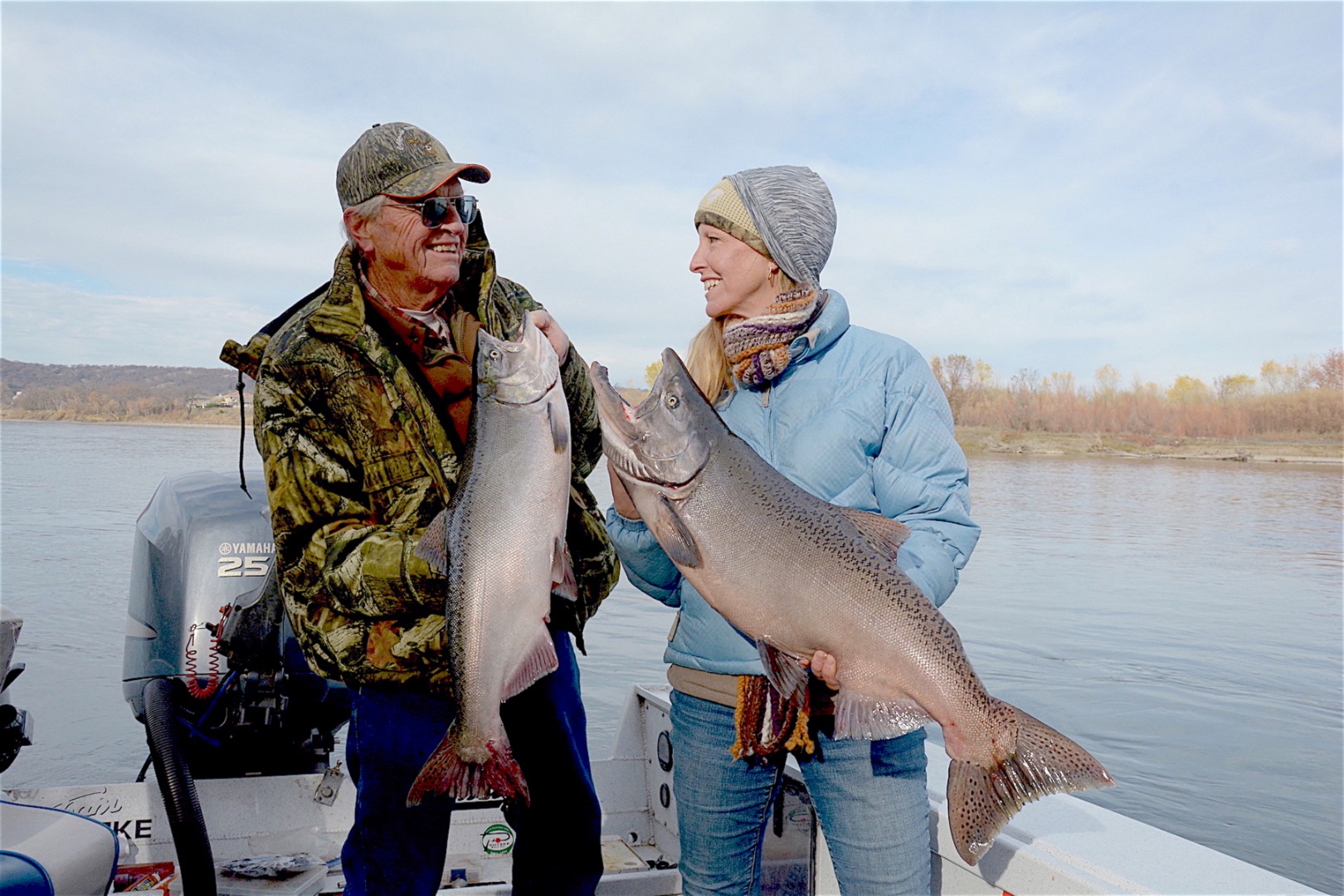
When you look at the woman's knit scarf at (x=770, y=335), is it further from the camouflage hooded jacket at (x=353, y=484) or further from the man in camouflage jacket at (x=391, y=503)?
the camouflage hooded jacket at (x=353, y=484)

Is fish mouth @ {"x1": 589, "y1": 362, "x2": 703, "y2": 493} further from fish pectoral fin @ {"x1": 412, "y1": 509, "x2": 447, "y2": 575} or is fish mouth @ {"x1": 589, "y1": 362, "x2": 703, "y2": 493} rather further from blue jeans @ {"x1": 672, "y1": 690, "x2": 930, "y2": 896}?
blue jeans @ {"x1": 672, "y1": 690, "x2": 930, "y2": 896}

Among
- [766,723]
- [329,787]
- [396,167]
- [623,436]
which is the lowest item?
[329,787]

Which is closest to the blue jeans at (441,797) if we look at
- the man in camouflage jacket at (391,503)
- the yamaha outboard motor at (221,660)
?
the man in camouflage jacket at (391,503)

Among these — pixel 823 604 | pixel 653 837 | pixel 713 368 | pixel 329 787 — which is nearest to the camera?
pixel 823 604

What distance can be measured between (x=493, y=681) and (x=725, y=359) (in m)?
1.05

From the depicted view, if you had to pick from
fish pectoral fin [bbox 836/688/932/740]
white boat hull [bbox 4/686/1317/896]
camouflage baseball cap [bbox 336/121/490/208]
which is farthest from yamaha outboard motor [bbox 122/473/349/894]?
fish pectoral fin [bbox 836/688/932/740]

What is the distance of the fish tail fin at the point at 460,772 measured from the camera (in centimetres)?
233

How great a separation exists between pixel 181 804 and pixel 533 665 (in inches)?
74.9

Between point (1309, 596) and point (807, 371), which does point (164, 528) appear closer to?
point (807, 371)

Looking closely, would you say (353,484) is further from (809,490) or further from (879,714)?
(879,714)

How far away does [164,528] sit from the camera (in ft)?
14.3

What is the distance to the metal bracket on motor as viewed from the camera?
Answer: 13.5ft

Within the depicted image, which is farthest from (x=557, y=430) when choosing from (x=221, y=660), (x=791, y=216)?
(x=221, y=660)

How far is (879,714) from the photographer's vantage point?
7.19ft
